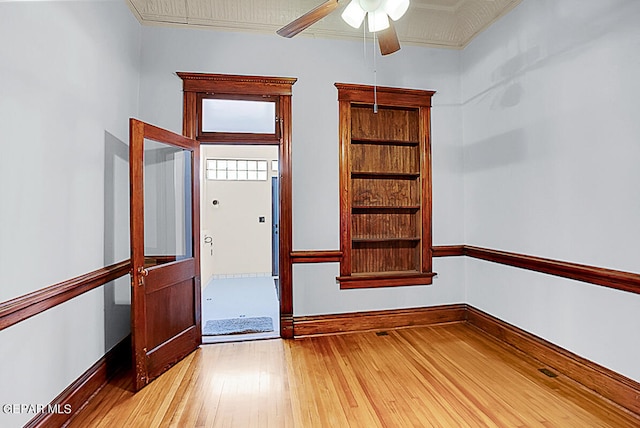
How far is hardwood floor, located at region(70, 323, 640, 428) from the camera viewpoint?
6.70ft

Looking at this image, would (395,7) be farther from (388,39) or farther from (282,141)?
(282,141)

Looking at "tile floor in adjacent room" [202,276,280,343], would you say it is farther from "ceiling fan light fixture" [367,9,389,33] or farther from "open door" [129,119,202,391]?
"ceiling fan light fixture" [367,9,389,33]

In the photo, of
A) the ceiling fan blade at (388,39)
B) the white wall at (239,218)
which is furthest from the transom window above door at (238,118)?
the white wall at (239,218)

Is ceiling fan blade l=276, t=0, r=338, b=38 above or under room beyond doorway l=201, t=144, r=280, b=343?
above

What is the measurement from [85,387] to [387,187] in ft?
10.4

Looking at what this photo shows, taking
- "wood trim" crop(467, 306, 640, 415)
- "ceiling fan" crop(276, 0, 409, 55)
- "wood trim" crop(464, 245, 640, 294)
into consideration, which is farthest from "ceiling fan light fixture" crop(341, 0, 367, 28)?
"wood trim" crop(467, 306, 640, 415)

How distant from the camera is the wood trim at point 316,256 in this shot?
342 cm

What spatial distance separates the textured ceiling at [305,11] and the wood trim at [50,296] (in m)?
2.38

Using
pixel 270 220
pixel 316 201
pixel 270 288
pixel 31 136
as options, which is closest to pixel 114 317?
pixel 31 136

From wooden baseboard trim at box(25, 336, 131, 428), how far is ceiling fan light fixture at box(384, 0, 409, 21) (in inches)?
122

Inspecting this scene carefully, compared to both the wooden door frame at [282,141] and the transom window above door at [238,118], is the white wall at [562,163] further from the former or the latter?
the transom window above door at [238,118]

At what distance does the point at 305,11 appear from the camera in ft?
10.9

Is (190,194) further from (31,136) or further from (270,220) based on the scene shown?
(270,220)

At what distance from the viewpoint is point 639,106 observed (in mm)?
2055
